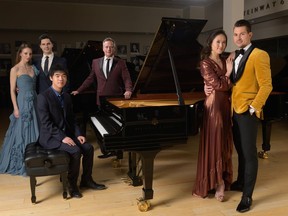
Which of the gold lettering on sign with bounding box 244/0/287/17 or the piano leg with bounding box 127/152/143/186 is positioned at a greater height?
the gold lettering on sign with bounding box 244/0/287/17

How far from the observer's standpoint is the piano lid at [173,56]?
2.53m

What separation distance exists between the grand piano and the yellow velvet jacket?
1.22 feet

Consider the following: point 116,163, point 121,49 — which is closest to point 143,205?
point 116,163

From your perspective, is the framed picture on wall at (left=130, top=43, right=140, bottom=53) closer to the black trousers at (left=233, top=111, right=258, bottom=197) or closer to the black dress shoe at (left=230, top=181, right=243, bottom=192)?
the black dress shoe at (left=230, top=181, right=243, bottom=192)

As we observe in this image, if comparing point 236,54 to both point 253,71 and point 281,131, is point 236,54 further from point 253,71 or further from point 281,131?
point 281,131

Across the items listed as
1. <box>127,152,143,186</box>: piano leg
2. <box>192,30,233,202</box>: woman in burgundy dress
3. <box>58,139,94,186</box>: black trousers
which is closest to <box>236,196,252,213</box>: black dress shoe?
<box>192,30,233,202</box>: woman in burgundy dress

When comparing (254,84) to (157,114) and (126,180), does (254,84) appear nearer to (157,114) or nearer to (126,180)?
(157,114)

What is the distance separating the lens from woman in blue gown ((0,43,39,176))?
345cm

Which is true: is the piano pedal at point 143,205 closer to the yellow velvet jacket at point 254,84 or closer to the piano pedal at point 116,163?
the yellow velvet jacket at point 254,84

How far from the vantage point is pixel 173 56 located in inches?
115

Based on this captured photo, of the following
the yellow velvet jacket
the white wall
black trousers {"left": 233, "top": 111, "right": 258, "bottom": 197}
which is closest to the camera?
the yellow velvet jacket

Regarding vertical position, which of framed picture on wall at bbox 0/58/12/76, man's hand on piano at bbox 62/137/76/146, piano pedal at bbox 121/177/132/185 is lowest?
piano pedal at bbox 121/177/132/185

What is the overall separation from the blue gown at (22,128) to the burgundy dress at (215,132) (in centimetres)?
202

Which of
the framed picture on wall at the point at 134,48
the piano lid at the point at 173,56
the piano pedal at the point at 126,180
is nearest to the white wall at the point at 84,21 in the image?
the framed picture on wall at the point at 134,48
